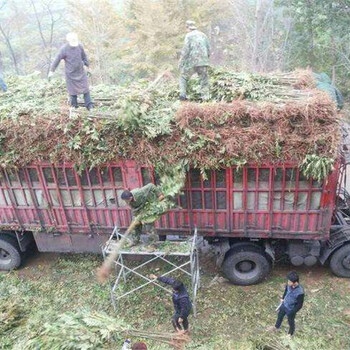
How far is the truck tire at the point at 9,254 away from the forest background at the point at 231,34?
13.0 meters

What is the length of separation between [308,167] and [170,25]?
1737 centimetres

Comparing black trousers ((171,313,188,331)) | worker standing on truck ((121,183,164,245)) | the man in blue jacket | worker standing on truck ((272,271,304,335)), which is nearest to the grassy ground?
black trousers ((171,313,188,331))

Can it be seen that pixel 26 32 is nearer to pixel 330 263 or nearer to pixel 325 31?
pixel 325 31

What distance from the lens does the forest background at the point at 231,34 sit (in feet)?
53.7

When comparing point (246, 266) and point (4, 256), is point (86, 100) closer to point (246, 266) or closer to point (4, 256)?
point (4, 256)

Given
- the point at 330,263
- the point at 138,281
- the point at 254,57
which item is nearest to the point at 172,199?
the point at 138,281

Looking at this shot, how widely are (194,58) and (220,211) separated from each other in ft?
11.6

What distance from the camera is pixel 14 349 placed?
471cm

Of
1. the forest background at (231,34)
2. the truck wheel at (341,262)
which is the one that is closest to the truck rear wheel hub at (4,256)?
the truck wheel at (341,262)

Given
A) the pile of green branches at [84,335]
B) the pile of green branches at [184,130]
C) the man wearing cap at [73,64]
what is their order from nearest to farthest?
1. the pile of green branches at [84,335]
2. the pile of green branches at [184,130]
3. the man wearing cap at [73,64]

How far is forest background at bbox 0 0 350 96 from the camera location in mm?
16359

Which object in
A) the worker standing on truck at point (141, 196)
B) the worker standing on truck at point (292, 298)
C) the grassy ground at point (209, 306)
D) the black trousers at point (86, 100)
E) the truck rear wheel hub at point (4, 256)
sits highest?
the black trousers at point (86, 100)

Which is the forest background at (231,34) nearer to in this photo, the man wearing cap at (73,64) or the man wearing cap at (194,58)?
the man wearing cap at (194,58)

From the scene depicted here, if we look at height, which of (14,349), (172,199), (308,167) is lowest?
(14,349)
